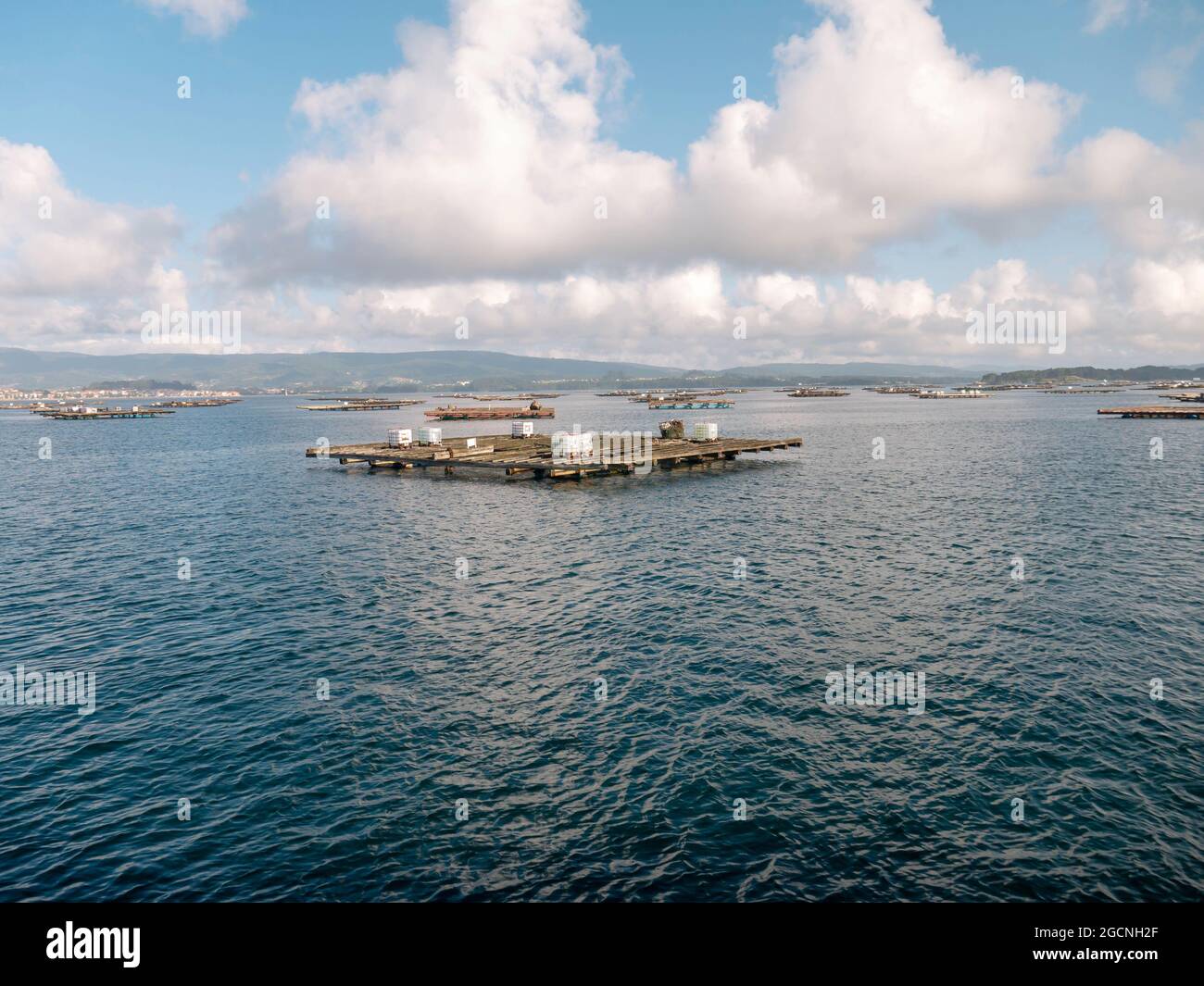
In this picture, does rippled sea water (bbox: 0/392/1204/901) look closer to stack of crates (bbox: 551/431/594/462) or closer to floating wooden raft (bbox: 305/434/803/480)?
floating wooden raft (bbox: 305/434/803/480)

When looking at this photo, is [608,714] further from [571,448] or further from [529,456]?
[529,456]

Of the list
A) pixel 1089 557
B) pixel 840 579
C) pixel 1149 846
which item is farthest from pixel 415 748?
pixel 1089 557

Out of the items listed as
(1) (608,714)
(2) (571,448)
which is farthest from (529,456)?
(1) (608,714)

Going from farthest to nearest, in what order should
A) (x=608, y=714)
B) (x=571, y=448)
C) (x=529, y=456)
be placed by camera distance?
(x=529, y=456), (x=571, y=448), (x=608, y=714)

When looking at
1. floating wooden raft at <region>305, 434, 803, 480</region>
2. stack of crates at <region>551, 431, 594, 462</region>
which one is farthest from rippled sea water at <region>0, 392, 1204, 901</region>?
stack of crates at <region>551, 431, 594, 462</region>

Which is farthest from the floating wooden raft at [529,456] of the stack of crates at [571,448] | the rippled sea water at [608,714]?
the rippled sea water at [608,714]
